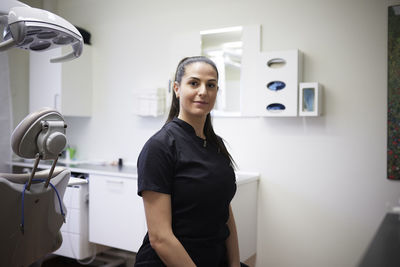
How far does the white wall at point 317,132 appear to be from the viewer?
2.36 m

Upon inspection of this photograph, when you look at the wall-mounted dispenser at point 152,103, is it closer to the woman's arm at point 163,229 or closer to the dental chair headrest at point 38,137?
the dental chair headrest at point 38,137

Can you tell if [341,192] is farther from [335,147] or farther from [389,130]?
[389,130]

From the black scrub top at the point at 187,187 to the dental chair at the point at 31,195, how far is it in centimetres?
41

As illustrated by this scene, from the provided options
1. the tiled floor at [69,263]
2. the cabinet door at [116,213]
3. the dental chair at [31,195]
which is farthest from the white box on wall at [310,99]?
the tiled floor at [69,263]

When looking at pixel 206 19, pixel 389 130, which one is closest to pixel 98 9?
pixel 206 19

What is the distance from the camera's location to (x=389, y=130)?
7.47 ft

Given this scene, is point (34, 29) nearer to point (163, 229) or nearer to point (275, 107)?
point (163, 229)

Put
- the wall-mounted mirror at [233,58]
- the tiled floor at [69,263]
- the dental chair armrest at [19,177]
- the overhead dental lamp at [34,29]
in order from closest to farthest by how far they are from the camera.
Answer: the overhead dental lamp at [34,29], the dental chair armrest at [19,177], the wall-mounted mirror at [233,58], the tiled floor at [69,263]

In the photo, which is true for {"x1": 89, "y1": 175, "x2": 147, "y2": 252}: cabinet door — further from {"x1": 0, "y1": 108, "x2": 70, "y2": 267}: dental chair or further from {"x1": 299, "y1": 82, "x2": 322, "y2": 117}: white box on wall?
{"x1": 299, "y1": 82, "x2": 322, "y2": 117}: white box on wall

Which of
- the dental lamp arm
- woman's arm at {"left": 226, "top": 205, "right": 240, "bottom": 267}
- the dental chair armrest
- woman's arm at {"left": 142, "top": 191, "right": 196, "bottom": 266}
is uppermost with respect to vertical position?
the dental lamp arm

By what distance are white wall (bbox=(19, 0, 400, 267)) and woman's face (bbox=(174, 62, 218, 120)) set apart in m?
1.34

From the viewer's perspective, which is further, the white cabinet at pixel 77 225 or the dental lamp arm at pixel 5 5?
the white cabinet at pixel 77 225

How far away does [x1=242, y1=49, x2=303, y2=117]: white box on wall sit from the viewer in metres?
2.46

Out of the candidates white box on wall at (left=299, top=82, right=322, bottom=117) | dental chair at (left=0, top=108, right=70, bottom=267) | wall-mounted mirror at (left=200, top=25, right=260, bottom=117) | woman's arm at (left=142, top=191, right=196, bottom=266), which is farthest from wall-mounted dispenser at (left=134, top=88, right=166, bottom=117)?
woman's arm at (left=142, top=191, right=196, bottom=266)
